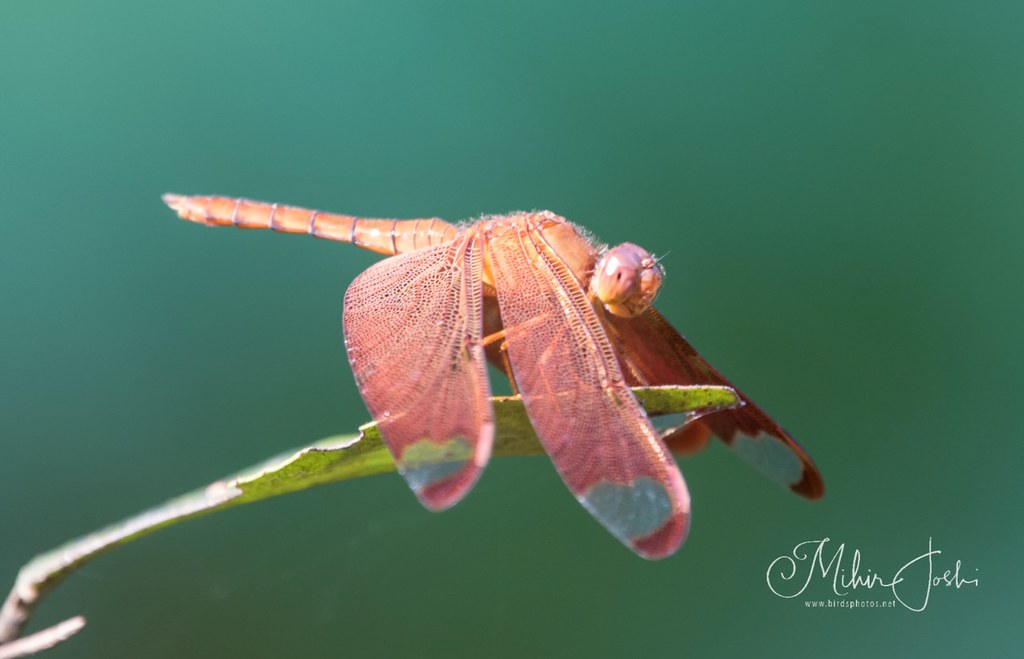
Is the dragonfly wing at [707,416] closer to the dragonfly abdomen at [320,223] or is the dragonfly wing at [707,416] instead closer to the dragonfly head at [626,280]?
the dragonfly head at [626,280]

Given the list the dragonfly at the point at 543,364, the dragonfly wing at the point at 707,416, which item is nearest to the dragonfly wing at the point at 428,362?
the dragonfly at the point at 543,364

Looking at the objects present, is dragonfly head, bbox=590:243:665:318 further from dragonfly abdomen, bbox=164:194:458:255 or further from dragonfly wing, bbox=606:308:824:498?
dragonfly abdomen, bbox=164:194:458:255

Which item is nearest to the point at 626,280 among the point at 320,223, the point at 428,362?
the point at 428,362

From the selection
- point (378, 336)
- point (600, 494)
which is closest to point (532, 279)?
point (378, 336)

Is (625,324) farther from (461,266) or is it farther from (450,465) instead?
(450,465)

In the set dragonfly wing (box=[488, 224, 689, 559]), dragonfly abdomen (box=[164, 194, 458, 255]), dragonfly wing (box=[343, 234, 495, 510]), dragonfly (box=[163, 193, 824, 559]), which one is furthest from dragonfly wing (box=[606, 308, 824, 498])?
dragonfly abdomen (box=[164, 194, 458, 255])

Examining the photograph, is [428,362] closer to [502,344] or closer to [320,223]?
[502,344]
